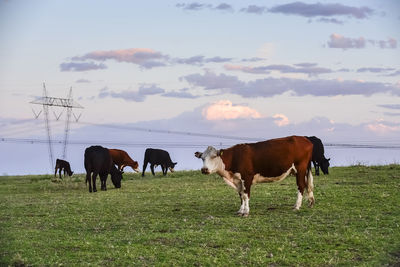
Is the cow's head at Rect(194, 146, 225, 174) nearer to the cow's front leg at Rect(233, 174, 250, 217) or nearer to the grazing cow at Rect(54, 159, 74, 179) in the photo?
the cow's front leg at Rect(233, 174, 250, 217)

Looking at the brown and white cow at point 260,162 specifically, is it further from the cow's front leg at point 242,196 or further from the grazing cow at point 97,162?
the grazing cow at point 97,162

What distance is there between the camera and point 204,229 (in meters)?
14.1

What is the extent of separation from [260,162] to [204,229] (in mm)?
3743

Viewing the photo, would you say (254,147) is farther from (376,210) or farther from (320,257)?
(320,257)

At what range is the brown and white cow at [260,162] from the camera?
1694 centimetres

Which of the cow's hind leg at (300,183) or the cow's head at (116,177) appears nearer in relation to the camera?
the cow's hind leg at (300,183)

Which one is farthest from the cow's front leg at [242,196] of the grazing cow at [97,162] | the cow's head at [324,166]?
the cow's head at [324,166]

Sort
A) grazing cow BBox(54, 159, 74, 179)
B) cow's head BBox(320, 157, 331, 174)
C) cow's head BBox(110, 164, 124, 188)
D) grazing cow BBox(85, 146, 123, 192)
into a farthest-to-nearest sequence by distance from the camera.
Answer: grazing cow BBox(54, 159, 74, 179)
cow's head BBox(320, 157, 331, 174)
cow's head BBox(110, 164, 124, 188)
grazing cow BBox(85, 146, 123, 192)

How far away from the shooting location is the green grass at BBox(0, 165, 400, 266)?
1134cm

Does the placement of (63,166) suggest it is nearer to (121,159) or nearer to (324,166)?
(121,159)

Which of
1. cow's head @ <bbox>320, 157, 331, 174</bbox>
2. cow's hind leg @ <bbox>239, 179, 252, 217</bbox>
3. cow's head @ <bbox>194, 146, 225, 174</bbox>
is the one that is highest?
cow's head @ <bbox>194, 146, 225, 174</bbox>

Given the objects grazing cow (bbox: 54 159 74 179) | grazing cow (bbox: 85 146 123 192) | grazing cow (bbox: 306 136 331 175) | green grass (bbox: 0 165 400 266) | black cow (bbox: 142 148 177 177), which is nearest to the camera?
green grass (bbox: 0 165 400 266)

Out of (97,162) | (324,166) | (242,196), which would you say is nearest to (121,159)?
(97,162)

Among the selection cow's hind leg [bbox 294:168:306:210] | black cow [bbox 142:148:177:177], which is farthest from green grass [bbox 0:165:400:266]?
black cow [bbox 142:148:177:177]
